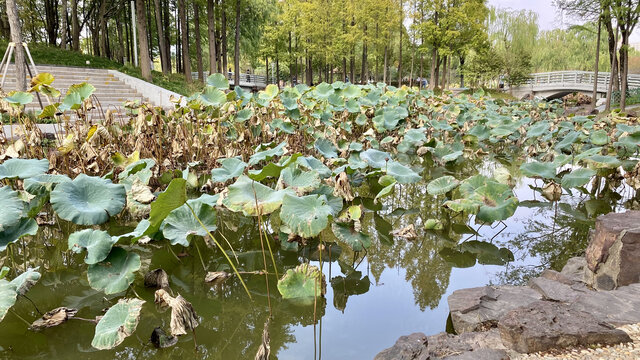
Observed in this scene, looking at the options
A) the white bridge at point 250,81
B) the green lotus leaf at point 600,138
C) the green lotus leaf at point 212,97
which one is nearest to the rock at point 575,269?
the green lotus leaf at point 600,138

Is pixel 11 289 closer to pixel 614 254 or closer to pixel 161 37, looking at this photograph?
pixel 614 254

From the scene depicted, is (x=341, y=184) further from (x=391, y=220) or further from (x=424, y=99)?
(x=424, y=99)

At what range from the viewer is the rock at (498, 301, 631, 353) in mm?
1435

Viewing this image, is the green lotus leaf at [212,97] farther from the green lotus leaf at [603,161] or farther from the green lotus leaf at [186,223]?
the green lotus leaf at [603,161]

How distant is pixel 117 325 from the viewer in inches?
56.7

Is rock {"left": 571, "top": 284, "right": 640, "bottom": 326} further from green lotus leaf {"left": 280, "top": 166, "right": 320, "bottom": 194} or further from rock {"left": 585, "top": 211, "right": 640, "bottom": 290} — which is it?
green lotus leaf {"left": 280, "top": 166, "right": 320, "bottom": 194}

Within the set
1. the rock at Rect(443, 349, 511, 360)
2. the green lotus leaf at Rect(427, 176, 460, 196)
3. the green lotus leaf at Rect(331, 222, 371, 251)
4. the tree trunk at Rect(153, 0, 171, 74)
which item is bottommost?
the rock at Rect(443, 349, 511, 360)

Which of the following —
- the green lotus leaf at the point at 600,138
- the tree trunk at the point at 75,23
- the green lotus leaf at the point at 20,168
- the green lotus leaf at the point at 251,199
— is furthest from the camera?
the tree trunk at the point at 75,23

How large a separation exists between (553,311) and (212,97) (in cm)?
357

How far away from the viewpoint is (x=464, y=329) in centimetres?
172

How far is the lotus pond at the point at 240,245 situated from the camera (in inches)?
65.2

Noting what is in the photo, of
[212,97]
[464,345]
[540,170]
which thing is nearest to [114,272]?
[464,345]

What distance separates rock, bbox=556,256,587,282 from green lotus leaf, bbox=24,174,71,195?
286 cm

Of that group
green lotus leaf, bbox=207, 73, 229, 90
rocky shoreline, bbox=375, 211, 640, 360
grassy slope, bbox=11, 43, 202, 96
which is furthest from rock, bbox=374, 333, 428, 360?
grassy slope, bbox=11, 43, 202, 96
